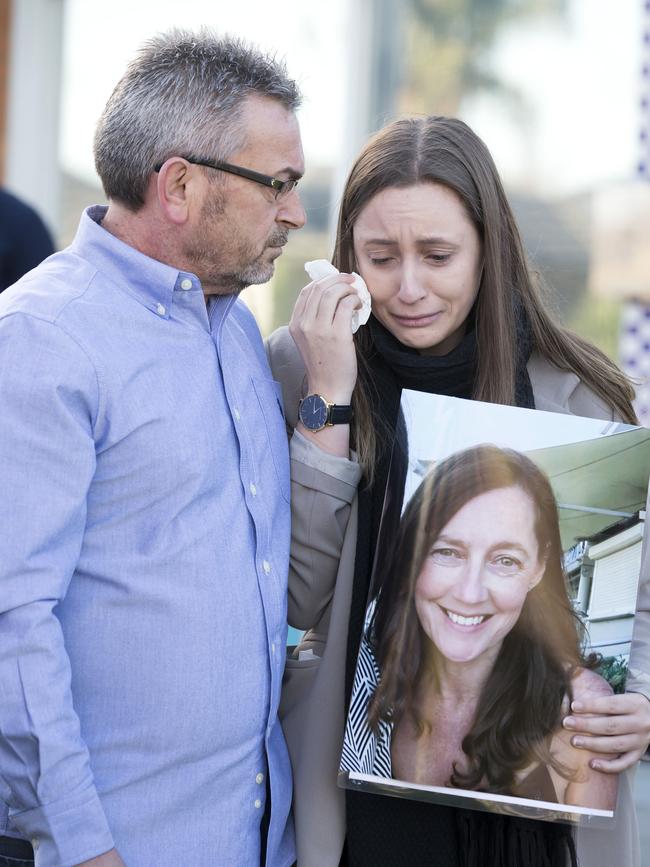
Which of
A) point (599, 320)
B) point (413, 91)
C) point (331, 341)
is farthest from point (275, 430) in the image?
point (413, 91)

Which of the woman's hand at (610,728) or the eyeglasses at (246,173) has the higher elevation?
the eyeglasses at (246,173)

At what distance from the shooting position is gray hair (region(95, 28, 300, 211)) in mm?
2002

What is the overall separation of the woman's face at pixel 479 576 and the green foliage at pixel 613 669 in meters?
0.17

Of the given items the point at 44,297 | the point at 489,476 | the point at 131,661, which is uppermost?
the point at 44,297

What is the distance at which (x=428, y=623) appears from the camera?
77.6 inches

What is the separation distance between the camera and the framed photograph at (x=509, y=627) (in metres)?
1.94

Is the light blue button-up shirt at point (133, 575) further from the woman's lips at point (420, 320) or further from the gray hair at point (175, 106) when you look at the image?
the woman's lips at point (420, 320)

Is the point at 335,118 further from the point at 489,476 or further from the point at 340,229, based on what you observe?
the point at 489,476

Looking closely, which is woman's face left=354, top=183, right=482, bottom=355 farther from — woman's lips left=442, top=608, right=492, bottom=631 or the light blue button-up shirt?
woman's lips left=442, top=608, right=492, bottom=631

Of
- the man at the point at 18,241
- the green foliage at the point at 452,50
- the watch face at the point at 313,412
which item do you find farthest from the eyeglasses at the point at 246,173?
the green foliage at the point at 452,50

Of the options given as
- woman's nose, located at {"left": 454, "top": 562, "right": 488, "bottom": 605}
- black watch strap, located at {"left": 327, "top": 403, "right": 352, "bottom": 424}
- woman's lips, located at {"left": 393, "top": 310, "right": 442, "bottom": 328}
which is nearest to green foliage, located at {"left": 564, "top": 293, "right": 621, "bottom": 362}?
woman's lips, located at {"left": 393, "top": 310, "right": 442, "bottom": 328}

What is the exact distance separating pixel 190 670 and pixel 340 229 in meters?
0.97

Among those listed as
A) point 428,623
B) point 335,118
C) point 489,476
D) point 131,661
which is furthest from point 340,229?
point 335,118

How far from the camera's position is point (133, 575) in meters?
1.84
